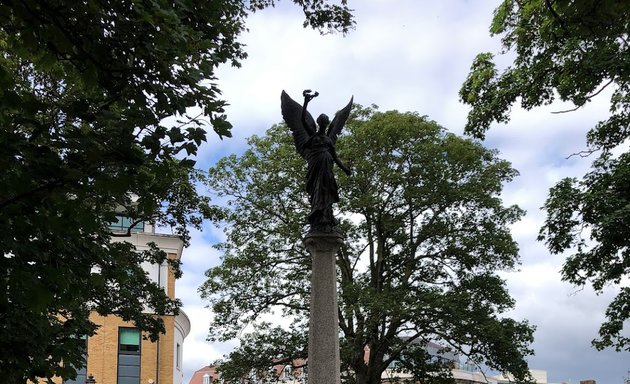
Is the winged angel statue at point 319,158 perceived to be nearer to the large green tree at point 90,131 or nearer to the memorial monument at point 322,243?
the memorial monument at point 322,243

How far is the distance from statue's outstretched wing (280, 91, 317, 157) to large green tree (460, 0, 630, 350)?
15.2ft

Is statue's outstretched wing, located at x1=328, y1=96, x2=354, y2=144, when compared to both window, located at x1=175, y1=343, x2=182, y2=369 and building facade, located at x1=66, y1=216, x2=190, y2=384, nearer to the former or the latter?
building facade, located at x1=66, y1=216, x2=190, y2=384

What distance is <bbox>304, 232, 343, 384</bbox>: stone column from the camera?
9.33 m

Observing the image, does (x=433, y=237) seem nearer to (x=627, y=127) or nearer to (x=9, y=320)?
(x=627, y=127)

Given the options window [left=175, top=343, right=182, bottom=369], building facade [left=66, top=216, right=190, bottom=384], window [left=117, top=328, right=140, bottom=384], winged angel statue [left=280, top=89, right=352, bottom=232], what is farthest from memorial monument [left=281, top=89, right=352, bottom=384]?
window [left=175, top=343, right=182, bottom=369]

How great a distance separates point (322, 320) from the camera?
9523 mm

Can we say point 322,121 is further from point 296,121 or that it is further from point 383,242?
point 383,242

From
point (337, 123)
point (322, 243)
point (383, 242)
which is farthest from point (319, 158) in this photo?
point (383, 242)

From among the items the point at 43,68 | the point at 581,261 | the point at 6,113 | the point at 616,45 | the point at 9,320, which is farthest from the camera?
the point at 581,261

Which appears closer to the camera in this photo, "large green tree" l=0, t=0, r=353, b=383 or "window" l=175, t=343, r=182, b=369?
"large green tree" l=0, t=0, r=353, b=383

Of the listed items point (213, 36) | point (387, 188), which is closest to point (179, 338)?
point (387, 188)

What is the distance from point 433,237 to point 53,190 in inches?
757

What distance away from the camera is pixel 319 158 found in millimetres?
10336

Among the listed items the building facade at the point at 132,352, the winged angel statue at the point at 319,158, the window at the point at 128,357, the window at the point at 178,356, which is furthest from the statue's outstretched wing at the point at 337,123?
the window at the point at 178,356
